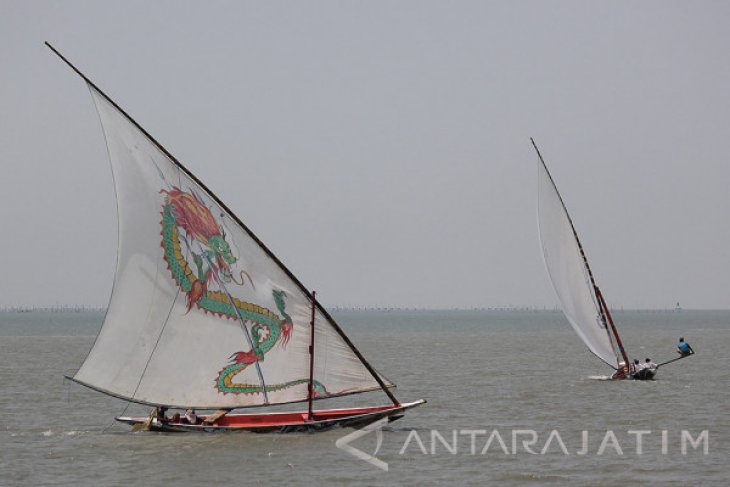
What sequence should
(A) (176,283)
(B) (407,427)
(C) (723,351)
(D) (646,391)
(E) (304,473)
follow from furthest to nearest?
(C) (723,351) < (D) (646,391) < (B) (407,427) < (A) (176,283) < (E) (304,473)

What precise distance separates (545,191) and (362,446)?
1053 inches

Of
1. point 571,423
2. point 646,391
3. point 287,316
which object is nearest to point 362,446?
point 287,316

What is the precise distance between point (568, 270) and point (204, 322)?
2867cm

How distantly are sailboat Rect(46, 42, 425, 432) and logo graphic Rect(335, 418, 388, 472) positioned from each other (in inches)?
25.8

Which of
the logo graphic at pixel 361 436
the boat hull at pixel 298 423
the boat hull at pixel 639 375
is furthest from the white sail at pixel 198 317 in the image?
the boat hull at pixel 639 375

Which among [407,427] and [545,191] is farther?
[545,191]

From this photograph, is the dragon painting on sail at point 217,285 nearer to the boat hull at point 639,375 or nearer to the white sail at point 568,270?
the white sail at point 568,270

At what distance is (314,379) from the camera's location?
3459cm

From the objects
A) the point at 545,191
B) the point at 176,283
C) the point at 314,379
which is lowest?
the point at 314,379

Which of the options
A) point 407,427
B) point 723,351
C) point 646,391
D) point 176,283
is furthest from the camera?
point 723,351

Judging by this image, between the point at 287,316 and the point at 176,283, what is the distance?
3784 millimetres

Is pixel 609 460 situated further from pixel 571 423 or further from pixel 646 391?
pixel 646 391

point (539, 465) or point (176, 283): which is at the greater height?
point (176, 283)

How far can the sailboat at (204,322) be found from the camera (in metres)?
33.5
